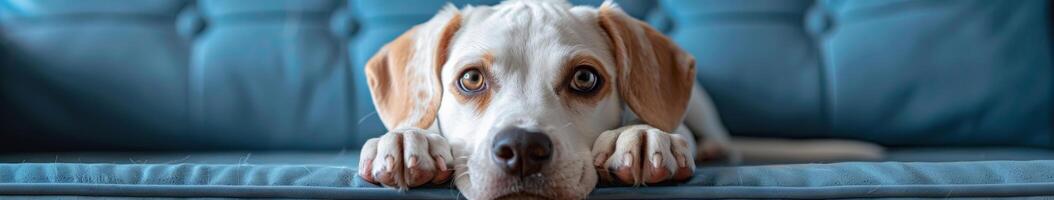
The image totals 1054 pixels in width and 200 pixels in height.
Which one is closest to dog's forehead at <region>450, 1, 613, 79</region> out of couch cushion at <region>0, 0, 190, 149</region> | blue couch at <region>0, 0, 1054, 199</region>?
blue couch at <region>0, 0, 1054, 199</region>

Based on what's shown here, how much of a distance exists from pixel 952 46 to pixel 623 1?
91 cm

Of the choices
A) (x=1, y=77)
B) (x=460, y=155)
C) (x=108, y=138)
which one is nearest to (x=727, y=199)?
(x=460, y=155)

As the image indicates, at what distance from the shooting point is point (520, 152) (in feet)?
3.95

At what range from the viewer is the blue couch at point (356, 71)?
2.27m

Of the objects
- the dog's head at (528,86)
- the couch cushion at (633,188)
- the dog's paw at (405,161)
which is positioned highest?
the dog's head at (528,86)

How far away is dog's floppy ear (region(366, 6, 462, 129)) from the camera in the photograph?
1.65 metres

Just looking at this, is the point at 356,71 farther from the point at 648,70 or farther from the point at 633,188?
the point at 633,188

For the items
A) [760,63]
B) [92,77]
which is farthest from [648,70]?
[92,77]

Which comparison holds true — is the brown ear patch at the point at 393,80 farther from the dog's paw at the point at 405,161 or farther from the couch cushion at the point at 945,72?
the couch cushion at the point at 945,72

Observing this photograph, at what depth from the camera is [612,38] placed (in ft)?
5.56

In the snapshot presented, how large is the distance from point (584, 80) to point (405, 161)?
0.44m

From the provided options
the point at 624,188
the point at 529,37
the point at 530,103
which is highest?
the point at 529,37

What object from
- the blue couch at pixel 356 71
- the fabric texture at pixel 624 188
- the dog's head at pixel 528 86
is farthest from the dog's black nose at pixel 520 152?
the blue couch at pixel 356 71

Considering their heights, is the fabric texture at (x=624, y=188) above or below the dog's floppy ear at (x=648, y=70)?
below
